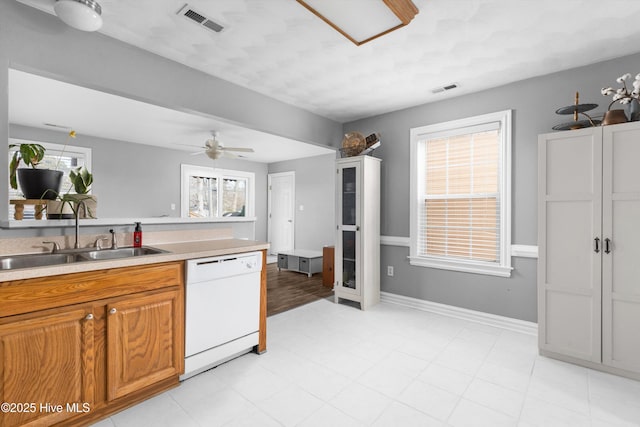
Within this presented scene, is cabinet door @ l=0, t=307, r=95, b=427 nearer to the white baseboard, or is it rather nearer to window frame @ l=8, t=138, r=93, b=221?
the white baseboard

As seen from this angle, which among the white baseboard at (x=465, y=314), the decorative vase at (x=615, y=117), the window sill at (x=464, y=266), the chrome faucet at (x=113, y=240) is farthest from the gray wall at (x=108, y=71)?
the decorative vase at (x=615, y=117)

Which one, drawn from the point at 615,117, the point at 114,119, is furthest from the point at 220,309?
the point at 114,119

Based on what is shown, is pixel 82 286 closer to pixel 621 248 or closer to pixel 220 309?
pixel 220 309

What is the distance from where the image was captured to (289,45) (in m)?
2.41

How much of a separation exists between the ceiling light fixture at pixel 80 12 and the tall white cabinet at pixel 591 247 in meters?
3.34

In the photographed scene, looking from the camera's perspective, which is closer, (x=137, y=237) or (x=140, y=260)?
(x=140, y=260)

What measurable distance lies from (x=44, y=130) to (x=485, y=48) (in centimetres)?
599

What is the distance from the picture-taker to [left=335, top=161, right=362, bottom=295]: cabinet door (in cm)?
370

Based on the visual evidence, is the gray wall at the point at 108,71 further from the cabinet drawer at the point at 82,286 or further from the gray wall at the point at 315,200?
the gray wall at the point at 315,200

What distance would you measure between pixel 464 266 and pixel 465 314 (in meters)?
0.53

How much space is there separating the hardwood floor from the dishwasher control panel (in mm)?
1295

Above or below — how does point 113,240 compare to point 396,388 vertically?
above

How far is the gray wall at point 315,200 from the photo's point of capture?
6.23m

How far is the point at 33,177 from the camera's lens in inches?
76.8
